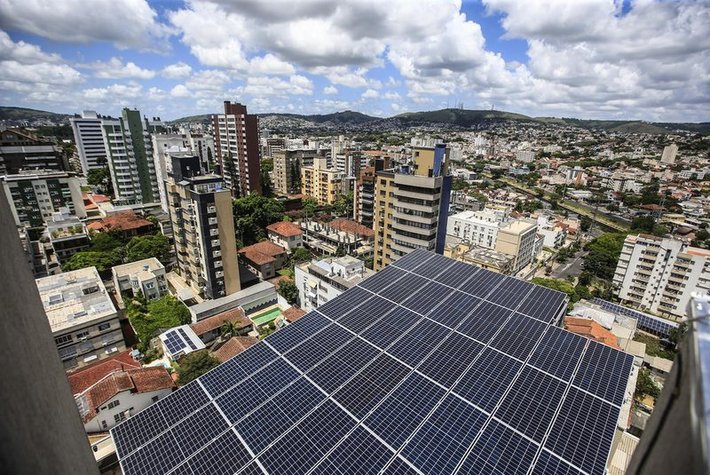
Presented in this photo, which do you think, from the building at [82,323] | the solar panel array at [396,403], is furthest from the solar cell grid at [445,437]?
the building at [82,323]

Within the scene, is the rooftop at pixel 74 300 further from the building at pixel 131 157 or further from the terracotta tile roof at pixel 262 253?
the building at pixel 131 157

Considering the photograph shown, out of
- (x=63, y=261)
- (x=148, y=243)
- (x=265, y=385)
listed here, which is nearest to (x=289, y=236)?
(x=148, y=243)

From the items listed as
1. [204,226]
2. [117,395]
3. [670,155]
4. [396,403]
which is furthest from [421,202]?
[670,155]

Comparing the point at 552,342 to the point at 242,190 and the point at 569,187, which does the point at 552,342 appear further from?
the point at 569,187

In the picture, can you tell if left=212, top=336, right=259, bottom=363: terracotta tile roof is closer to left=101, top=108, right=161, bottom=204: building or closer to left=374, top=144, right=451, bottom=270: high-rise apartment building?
left=374, top=144, right=451, bottom=270: high-rise apartment building

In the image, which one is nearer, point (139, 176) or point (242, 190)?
point (139, 176)

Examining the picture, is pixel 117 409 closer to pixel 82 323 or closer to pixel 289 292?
pixel 82 323
